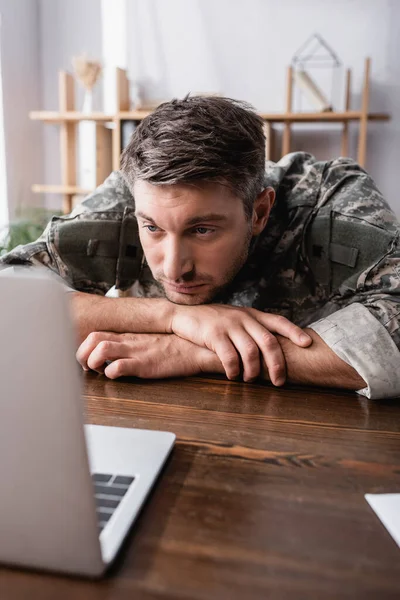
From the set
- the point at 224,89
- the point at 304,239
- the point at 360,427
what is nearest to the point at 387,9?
the point at 224,89

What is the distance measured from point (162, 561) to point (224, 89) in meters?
2.65

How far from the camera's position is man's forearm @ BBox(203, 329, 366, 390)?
0.85m

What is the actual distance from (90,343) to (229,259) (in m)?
0.40

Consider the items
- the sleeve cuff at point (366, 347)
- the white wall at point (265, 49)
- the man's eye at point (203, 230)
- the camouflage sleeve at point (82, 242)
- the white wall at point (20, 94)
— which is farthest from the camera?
the white wall at point (20, 94)

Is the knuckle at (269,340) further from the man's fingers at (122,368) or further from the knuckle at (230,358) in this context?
the man's fingers at (122,368)

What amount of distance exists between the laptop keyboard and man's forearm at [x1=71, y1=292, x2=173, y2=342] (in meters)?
0.49

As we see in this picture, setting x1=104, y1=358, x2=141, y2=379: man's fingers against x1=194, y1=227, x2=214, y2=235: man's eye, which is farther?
x1=194, y1=227, x2=214, y2=235: man's eye

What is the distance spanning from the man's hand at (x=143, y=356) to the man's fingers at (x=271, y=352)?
8 cm

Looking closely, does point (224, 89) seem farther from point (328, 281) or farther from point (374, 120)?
point (328, 281)

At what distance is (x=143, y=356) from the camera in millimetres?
878

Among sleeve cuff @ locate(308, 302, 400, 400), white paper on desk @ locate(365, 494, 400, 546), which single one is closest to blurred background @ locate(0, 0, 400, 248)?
sleeve cuff @ locate(308, 302, 400, 400)

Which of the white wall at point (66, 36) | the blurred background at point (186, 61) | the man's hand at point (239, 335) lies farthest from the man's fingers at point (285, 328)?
the white wall at point (66, 36)

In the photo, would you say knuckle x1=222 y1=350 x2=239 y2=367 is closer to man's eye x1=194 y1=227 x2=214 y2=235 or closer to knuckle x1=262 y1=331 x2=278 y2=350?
knuckle x1=262 y1=331 x2=278 y2=350

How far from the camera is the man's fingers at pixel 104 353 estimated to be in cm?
88
